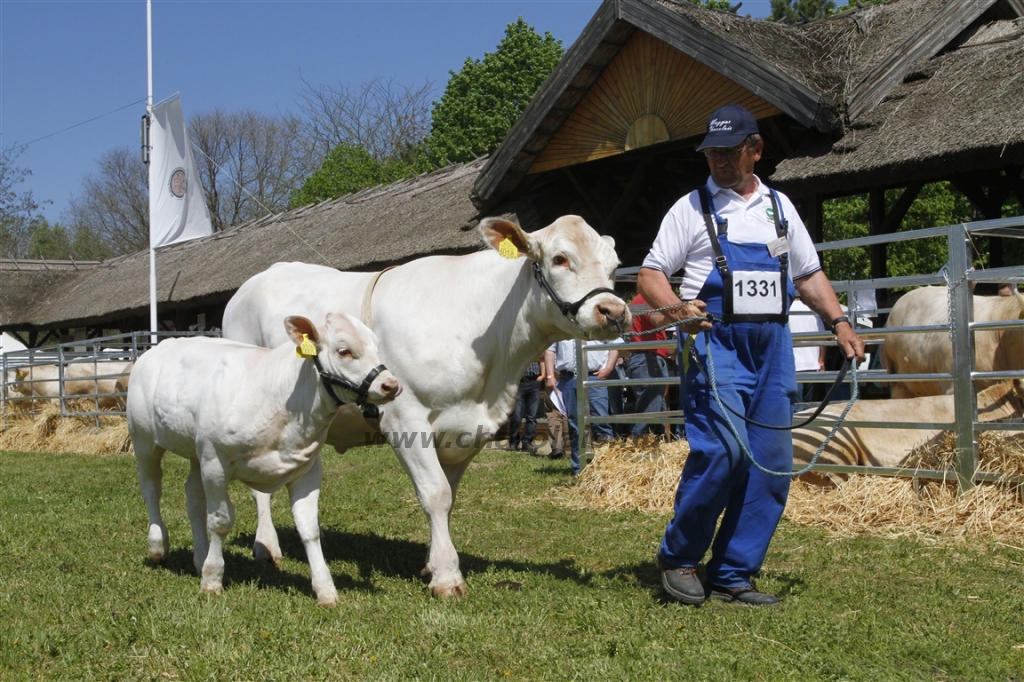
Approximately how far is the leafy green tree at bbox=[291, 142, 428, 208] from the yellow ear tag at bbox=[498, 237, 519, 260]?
4061 cm

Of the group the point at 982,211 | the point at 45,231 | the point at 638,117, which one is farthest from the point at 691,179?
the point at 45,231

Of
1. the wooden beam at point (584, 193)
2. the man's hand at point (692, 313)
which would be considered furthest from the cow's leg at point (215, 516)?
the wooden beam at point (584, 193)

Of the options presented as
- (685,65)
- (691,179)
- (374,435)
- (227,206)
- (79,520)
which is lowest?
(79,520)

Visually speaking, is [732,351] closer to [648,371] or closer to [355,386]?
[355,386]

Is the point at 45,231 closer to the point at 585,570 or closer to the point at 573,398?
the point at 573,398

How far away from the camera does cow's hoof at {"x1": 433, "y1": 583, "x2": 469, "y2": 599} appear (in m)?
5.25

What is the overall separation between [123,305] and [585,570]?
944 inches

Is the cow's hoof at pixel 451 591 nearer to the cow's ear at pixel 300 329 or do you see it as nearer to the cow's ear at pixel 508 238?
the cow's ear at pixel 300 329

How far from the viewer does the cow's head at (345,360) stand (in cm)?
504

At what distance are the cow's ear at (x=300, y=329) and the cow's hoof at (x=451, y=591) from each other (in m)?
1.42

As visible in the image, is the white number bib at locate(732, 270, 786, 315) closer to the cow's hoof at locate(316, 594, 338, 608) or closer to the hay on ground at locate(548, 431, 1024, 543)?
the cow's hoof at locate(316, 594, 338, 608)

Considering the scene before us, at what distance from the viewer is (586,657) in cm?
411

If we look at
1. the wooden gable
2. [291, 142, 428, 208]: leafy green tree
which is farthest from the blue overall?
[291, 142, 428, 208]: leafy green tree

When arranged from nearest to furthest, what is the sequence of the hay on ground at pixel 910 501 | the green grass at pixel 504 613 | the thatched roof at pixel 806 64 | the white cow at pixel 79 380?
the green grass at pixel 504 613 < the hay on ground at pixel 910 501 < the thatched roof at pixel 806 64 < the white cow at pixel 79 380
